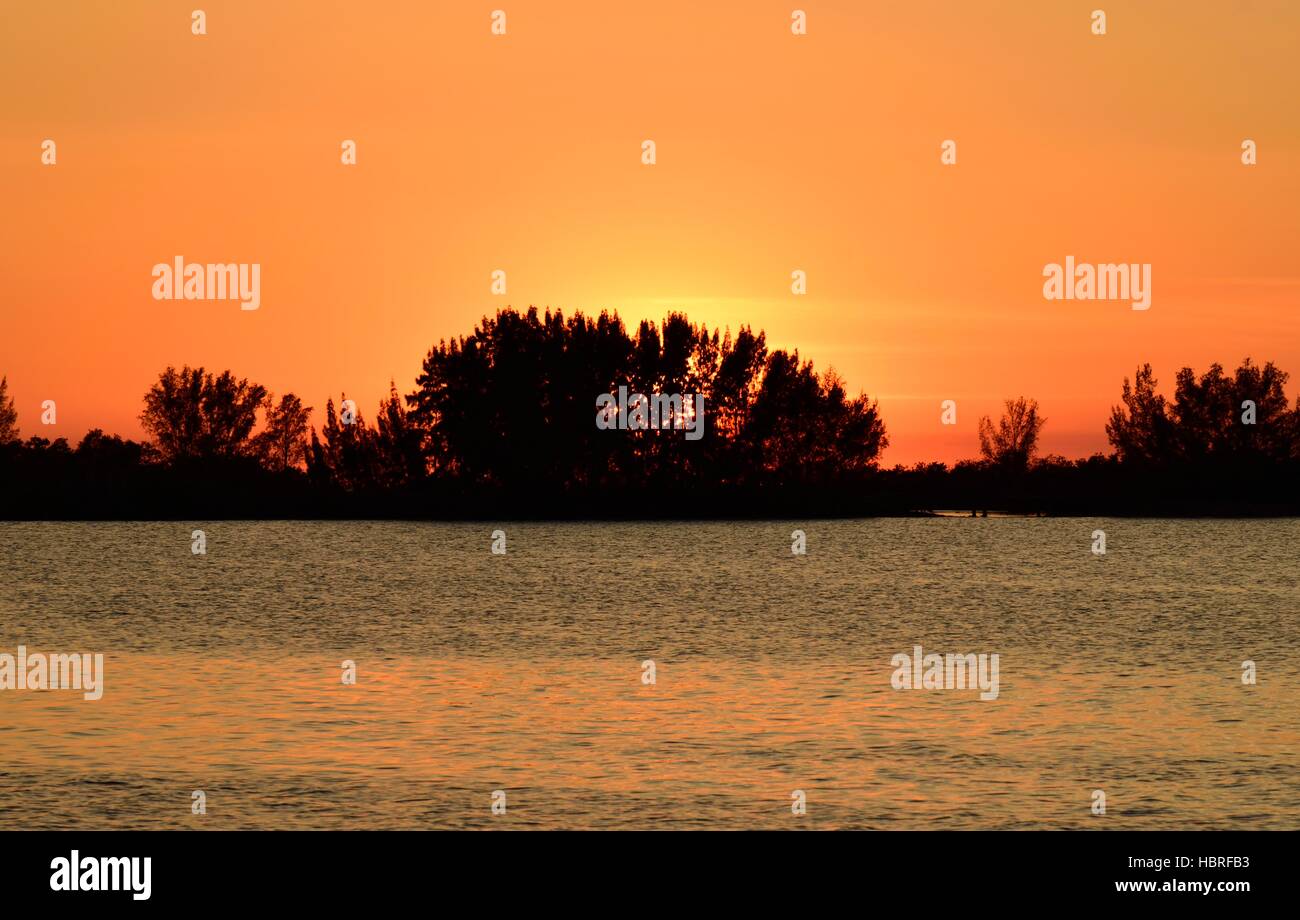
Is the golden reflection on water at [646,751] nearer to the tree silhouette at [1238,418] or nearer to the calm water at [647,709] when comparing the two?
the calm water at [647,709]

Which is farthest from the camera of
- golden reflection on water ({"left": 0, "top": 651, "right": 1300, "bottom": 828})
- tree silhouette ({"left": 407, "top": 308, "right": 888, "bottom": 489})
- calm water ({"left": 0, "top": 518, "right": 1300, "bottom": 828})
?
tree silhouette ({"left": 407, "top": 308, "right": 888, "bottom": 489})

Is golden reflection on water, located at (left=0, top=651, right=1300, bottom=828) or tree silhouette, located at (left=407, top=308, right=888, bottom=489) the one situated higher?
tree silhouette, located at (left=407, top=308, right=888, bottom=489)

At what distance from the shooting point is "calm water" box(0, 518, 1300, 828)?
25339 mm

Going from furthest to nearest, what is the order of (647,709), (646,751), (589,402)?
(589,402) → (647,709) → (646,751)

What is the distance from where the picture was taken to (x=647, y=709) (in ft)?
123

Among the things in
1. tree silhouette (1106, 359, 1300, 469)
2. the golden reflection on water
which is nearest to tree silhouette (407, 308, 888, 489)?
tree silhouette (1106, 359, 1300, 469)

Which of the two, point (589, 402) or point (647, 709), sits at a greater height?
point (589, 402)

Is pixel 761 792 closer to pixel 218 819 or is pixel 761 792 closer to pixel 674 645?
pixel 218 819

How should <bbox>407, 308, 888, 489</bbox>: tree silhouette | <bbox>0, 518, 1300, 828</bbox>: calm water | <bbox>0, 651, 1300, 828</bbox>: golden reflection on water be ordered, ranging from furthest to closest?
<bbox>407, 308, 888, 489</bbox>: tree silhouette → <bbox>0, 518, 1300, 828</bbox>: calm water → <bbox>0, 651, 1300, 828</bbox>: golden reflection on water

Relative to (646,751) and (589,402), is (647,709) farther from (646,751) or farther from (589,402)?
(589,402)

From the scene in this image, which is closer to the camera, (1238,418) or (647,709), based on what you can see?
(647,709)

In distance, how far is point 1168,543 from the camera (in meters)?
161

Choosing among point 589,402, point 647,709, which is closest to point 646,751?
point 647,709

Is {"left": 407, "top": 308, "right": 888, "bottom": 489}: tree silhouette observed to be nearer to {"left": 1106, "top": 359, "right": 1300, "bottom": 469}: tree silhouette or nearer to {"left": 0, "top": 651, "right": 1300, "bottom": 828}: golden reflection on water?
{"left": 1106, "top": 359, "right": 1300, "bottom": 469}: tree silhouette
